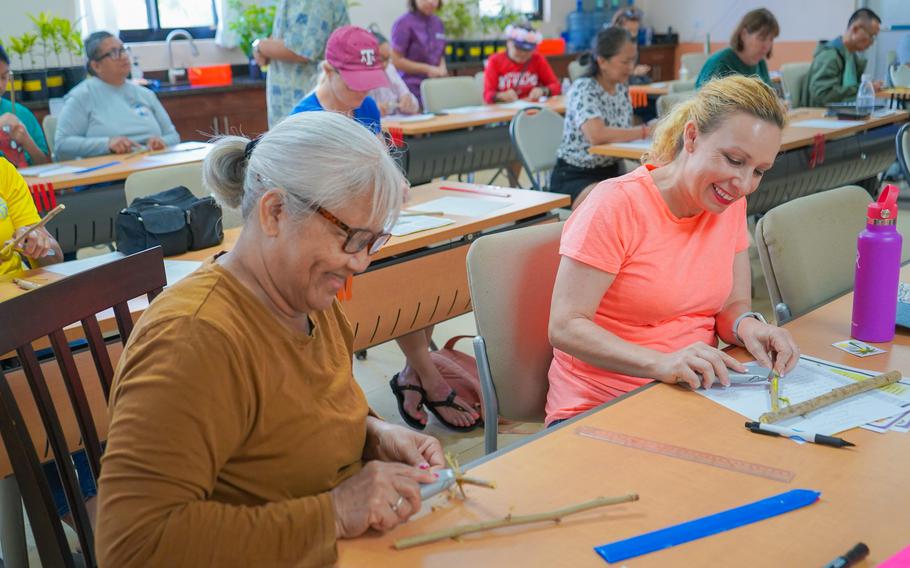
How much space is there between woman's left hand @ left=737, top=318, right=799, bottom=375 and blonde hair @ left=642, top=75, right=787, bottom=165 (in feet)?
1.28

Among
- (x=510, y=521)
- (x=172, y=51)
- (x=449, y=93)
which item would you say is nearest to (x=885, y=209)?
(x=510, y=521)

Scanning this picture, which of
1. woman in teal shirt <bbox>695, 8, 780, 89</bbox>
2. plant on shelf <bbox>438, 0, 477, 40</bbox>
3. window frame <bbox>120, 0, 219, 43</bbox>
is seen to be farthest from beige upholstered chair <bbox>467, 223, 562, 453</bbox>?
plant on shelf <bbox>438, 0, 477, 40</bbox>

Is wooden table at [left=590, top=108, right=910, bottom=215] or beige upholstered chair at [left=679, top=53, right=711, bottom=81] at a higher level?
beige upholstered chair at [left=679, top=53, right=711, bottom=81]

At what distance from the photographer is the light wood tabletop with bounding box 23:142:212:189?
3.51 meters

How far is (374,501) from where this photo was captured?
1.01m

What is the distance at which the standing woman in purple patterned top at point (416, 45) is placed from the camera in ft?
20.3

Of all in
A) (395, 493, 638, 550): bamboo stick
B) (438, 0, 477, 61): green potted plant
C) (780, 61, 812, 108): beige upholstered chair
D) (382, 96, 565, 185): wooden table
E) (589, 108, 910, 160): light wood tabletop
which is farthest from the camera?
(438, 0, 477, 61): green potted plant

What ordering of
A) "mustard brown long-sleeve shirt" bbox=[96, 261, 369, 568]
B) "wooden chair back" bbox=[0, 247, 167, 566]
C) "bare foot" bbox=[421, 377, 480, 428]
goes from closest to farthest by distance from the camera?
1. "mustard brown long-sleeve shirt" bbox=[96, 261, 369, 568]
2. "wooden chair back" bbox=[0, 247, 167, 566]
3. "bare foot" bbox=[421, 377, 480, 428]

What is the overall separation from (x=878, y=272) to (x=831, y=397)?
1.19 ft

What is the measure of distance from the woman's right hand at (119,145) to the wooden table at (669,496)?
11.4ft

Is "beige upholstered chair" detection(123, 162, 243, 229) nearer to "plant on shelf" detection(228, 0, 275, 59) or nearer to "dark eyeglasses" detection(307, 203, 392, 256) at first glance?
"dark eyeglasses" detection(307, 203, 392, 256)

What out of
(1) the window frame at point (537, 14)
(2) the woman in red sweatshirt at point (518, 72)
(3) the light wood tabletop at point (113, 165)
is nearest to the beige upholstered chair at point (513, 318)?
(3) the light wood tabletop at point (113, 165)

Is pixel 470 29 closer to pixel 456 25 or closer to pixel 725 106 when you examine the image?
pixel 456 25

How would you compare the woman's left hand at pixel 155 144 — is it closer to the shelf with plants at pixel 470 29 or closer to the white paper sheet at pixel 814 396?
the white paper sheet at pixel 814 396
